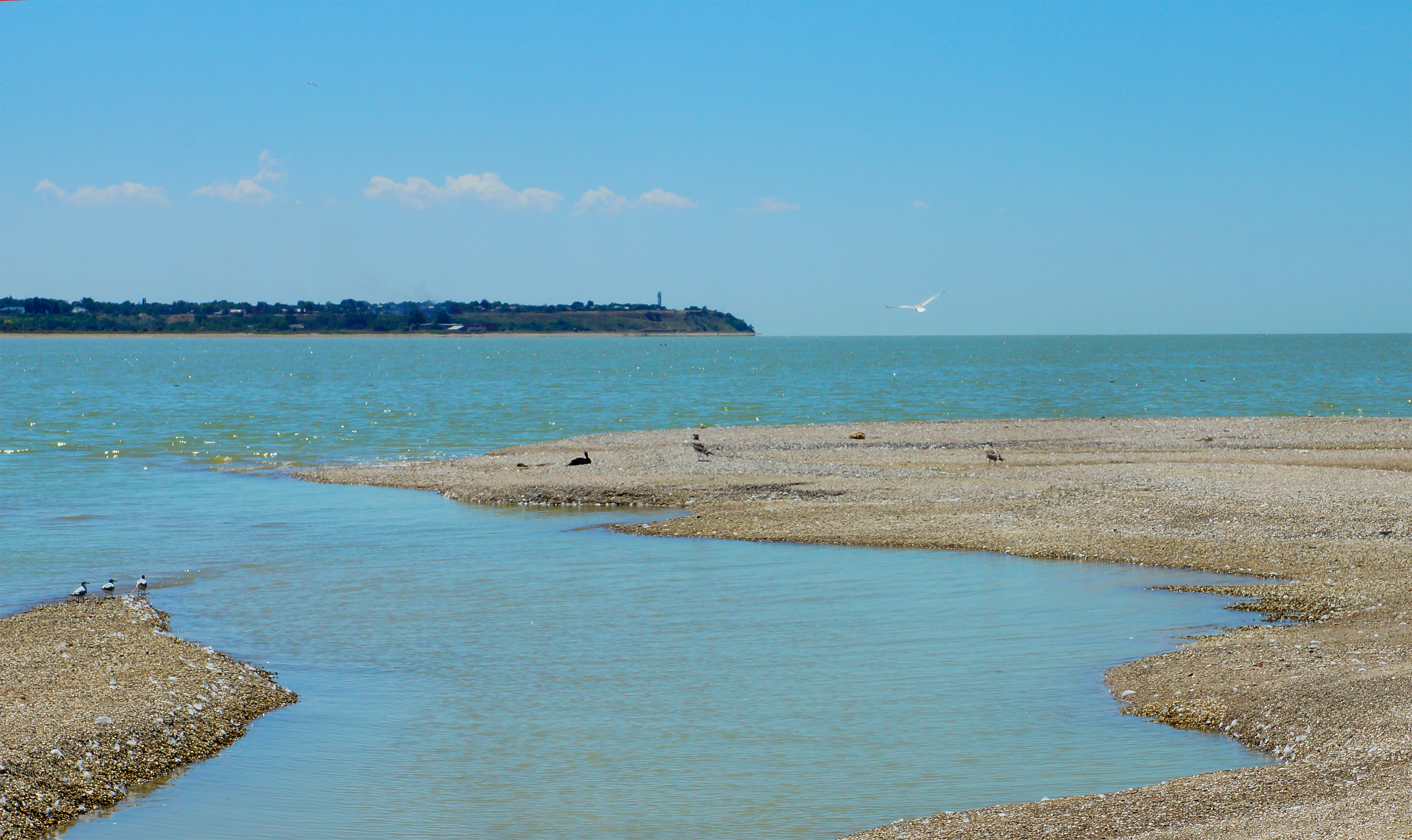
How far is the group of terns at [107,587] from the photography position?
18.0 m

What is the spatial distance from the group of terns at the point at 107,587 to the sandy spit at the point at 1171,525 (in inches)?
357

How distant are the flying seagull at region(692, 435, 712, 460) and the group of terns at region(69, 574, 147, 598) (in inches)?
667

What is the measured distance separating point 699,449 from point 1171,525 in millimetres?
16298

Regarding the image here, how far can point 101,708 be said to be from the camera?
38.4ft

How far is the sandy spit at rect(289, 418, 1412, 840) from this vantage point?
9.42m

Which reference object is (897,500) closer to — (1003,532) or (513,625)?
(1003,532)

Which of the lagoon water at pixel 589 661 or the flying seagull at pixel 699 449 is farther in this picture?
the flying seagull at pixel 699 449

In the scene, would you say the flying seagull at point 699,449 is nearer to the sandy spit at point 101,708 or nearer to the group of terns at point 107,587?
the group of terns at point 107,587

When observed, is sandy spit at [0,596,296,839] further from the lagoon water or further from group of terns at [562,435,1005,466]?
group of terns at [562,435,1005,466]

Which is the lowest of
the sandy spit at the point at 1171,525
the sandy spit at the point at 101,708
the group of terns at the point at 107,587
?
the group of terns at the point at 107,587

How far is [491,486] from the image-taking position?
3083 centimetres

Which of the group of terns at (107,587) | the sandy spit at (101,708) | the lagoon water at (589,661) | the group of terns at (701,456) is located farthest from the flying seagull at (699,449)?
the sandy spit at (101,708)

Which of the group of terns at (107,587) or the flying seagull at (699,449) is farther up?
the flying seagull at (699,449)

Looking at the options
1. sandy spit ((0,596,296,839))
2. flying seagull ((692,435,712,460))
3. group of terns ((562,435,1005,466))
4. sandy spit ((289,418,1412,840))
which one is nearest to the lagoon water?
sandy spit ((0,596,296,839))
